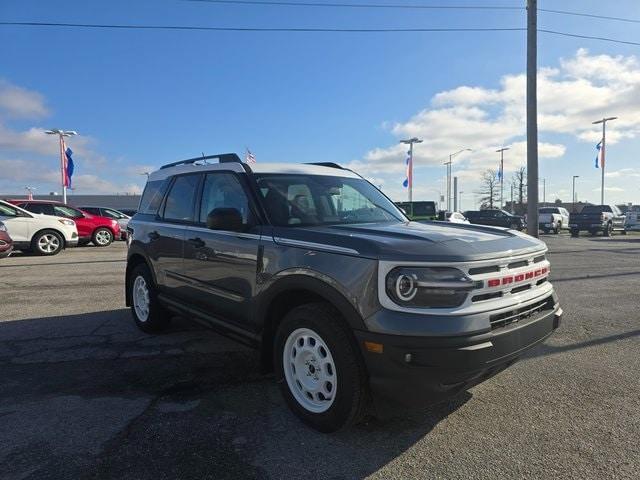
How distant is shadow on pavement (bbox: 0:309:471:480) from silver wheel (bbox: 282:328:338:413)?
0.69ft

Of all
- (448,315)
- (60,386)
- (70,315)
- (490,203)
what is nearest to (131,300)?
(70,315)

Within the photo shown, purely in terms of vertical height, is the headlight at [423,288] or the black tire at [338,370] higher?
the headlight at [423,288]

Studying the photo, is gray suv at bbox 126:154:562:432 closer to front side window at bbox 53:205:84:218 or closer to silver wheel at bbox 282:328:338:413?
silver wheel at bbox 282:328:338:413

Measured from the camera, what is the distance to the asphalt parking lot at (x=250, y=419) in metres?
2.87

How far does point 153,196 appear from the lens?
5930 mm

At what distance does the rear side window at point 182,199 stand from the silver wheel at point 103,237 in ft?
50.0

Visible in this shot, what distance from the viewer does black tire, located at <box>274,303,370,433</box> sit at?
3.03 meters

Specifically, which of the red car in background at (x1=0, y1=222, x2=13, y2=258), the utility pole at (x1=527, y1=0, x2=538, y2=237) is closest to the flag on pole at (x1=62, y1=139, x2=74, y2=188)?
the red car in background at (x1=0, y1=222, x2=13, y2=258)

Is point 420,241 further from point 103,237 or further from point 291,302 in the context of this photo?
point 103,237

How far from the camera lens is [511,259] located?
3238 mm

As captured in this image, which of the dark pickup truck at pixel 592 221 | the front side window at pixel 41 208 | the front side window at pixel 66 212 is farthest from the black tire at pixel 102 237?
the dark pickup truck at pixel 592 221

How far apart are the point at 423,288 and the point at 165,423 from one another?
207 centimetres

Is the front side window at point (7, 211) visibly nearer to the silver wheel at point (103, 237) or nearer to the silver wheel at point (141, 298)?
the silver wheel at point (103, 237)

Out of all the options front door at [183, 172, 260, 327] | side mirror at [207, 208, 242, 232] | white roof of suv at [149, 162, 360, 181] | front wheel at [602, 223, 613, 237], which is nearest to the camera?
side mirror at [207, 208, 242, 232]
